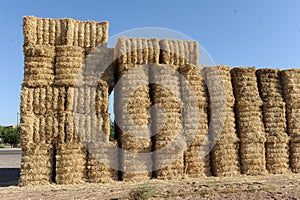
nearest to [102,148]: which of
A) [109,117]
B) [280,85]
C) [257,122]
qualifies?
[109,117]

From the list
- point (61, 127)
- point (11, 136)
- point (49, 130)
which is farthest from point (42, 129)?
point (11, 136)

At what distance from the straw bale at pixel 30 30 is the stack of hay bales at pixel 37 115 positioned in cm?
17

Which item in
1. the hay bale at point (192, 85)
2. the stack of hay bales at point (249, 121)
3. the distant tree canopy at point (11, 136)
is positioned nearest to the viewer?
the hay bale at point (192, 85)

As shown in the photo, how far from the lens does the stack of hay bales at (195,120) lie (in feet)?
33.5

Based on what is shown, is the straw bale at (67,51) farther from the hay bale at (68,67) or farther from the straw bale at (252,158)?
the straw bale at (252,158)

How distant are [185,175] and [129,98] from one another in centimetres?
Answer: 314

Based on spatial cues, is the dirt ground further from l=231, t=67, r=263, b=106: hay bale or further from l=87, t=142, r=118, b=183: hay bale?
l=231, t=67, r=263, b=106: hay bale

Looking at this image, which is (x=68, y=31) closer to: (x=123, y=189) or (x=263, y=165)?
(x=123, y=189)

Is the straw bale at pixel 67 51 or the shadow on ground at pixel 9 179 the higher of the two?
the straw bale at pixel 67 51

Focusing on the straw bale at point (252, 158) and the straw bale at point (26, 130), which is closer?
the straw bale at point (26, 130)

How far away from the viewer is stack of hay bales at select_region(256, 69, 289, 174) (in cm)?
1096

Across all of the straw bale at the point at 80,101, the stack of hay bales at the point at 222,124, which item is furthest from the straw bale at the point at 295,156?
the straw bale at the point at 80,101

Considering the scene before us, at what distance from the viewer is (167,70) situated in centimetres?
1038

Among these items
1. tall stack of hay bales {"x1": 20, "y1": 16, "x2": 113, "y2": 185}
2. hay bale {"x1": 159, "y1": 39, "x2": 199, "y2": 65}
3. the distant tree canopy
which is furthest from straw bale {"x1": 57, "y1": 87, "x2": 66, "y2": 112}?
the distant tree canopy
